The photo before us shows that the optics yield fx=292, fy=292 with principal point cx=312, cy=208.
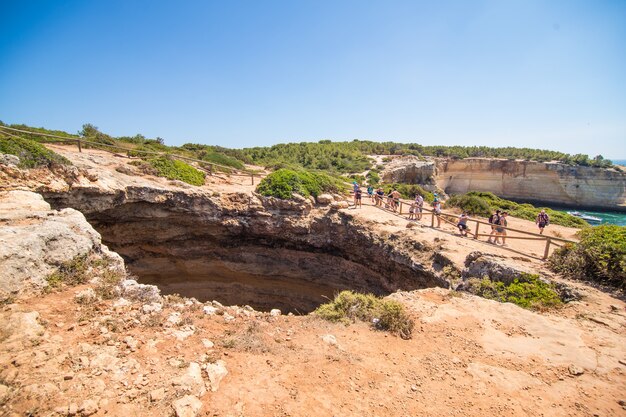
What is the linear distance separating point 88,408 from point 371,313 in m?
5.21

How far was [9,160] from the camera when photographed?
936 centimetres

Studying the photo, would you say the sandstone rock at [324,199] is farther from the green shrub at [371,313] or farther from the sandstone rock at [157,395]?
the sandstone rock at [157,395]

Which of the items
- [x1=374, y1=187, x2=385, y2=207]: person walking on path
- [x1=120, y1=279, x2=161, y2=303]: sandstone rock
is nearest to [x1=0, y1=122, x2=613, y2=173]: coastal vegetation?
[x1=374, y1=187, x2=385, y2=207]: person walking on path

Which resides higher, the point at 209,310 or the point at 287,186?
the point at 287,186

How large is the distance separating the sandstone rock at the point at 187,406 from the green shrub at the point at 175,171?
1243 centimetres

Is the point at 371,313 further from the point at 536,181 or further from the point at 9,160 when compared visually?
the point at 536,181

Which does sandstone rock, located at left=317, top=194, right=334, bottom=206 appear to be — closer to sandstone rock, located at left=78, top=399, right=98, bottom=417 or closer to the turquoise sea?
sandstone rock, located at left=78, top=399, right=98, bottom=417

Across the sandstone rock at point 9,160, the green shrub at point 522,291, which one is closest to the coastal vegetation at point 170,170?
the sandstone rock at point 9,160

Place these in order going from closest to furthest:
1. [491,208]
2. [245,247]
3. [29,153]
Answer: [29,153], [245,247], [491,208]

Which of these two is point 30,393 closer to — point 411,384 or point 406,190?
point 411,384

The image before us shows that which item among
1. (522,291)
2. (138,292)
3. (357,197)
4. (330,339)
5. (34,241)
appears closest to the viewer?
(330,339)

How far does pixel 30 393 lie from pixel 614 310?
1100 centimetres

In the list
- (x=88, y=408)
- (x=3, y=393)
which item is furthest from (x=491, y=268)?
(x=3, y=393)

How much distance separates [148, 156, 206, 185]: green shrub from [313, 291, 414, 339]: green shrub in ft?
36.0
